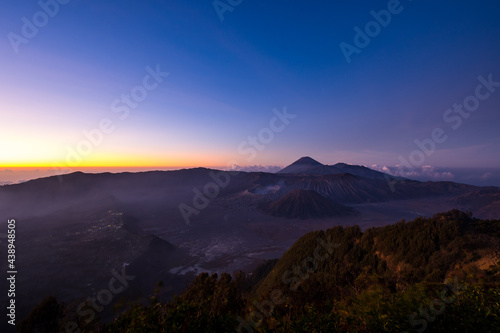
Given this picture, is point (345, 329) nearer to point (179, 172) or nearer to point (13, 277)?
point (13, 277)

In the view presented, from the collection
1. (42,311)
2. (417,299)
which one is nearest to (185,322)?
(417,299)

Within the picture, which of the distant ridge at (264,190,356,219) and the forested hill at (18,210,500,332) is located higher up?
the forested hill at (18,210,500,332)

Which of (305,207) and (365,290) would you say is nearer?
(365,290)

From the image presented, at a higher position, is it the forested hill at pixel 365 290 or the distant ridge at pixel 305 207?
the forested hill at pixel 365 290

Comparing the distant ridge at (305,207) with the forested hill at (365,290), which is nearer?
the forested hill at (365,290)

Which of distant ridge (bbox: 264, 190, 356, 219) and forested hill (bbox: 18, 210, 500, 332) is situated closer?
forested hill (bbox: 18, 210, 500, 332)
